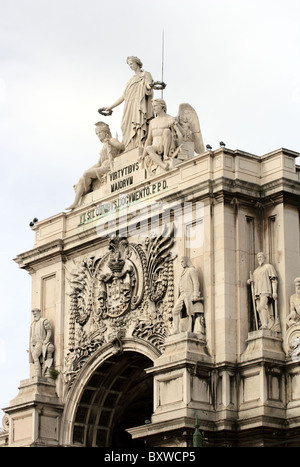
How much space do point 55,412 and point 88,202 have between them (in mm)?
6613

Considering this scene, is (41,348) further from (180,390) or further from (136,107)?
(136,107)

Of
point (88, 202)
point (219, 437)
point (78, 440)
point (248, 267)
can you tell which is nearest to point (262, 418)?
point (219, 437)

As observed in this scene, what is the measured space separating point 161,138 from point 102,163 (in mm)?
3301

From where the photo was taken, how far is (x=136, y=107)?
1805 inches

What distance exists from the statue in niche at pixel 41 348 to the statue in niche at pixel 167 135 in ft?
19.3

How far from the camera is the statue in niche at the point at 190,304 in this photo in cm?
4044

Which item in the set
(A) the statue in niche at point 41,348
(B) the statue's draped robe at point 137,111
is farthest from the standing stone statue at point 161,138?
(A) the statue in niche at point 41,348

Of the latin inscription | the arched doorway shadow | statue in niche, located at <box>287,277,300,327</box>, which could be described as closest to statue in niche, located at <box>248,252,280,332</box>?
statue in niche, located at <box>287,277,300,327</box>

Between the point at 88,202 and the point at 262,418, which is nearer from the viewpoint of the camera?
the point at 262,418

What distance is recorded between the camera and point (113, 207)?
4469cm

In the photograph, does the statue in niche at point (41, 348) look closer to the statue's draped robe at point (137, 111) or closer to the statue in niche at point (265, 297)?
the statue's draped robe at point (137, 111)

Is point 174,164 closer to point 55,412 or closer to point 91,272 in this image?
point 91,272

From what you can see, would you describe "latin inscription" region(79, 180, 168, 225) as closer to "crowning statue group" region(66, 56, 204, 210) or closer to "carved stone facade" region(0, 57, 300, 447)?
"carved stone facade" region(0, 57, 300, 447)

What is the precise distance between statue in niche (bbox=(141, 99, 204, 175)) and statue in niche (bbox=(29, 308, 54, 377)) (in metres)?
5.88
